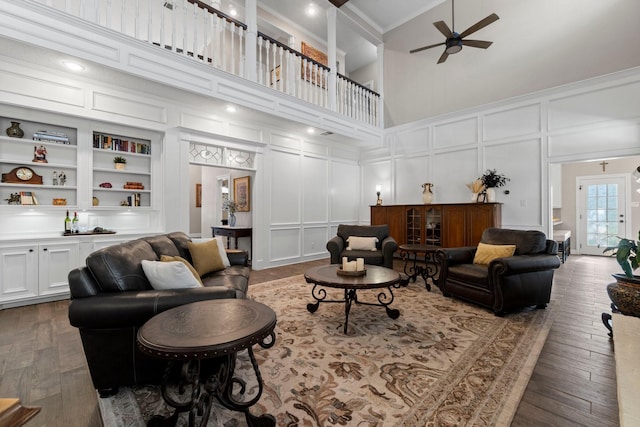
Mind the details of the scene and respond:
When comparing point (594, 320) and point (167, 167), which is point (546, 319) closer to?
point (594, 320)

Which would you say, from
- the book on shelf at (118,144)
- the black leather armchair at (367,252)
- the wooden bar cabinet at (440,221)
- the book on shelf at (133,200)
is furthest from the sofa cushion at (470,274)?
the book on shelf at (118,144)

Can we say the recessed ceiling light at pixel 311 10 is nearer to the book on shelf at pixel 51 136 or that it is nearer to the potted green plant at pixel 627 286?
the book on shelf at pixel 51 136

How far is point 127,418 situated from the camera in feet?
5.08

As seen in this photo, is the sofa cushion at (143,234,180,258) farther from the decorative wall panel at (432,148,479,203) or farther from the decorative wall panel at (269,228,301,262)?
the decorative wall panel at (432,148,479,203)

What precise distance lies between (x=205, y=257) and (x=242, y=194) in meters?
3.90

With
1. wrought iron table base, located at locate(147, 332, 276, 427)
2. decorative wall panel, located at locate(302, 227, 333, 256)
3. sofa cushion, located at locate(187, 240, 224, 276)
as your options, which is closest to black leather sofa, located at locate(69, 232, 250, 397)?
wrought iron table base, located at locate(147, 332, 276, 427)

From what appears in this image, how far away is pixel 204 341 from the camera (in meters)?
1.26

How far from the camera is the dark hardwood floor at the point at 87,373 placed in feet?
5.16

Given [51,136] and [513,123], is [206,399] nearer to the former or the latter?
[51,136]

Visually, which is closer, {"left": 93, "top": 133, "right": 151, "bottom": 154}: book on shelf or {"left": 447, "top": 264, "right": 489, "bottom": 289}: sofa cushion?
{"left": 447, "top": 264, "right": 489, "bottom": 289}: sofa cushion

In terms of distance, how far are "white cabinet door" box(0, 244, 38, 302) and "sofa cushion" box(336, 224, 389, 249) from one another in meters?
4.13

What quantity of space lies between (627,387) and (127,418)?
2294 millimetres

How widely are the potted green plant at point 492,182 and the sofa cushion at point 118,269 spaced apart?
18.2 ft

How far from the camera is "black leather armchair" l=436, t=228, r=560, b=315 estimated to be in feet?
9.70
